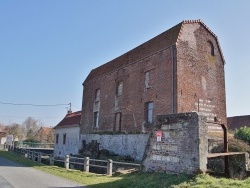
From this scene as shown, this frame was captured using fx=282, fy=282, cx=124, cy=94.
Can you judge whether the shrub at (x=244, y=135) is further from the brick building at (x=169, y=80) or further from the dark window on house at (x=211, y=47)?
the dark window on house at (x=211, y=47)

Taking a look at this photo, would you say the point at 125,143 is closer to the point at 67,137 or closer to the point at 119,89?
the point at 119,89

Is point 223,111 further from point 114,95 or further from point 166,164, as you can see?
point 166,164

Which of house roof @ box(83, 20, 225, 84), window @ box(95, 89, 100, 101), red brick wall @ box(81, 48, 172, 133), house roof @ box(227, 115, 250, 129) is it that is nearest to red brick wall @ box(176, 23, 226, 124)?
house roof @ box(83, 20, 225, 84)

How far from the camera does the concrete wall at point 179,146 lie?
942cm

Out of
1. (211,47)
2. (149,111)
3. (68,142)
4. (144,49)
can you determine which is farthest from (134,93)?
(68,142)

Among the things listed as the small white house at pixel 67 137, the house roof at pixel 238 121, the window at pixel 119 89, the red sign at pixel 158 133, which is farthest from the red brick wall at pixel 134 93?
the house roof at pixel 238 121

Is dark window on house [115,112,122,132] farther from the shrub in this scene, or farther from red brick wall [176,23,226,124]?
the shrub

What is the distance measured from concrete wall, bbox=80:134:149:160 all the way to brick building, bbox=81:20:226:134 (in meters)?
0.63

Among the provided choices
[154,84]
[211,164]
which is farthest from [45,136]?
[211,164]

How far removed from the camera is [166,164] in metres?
10.5

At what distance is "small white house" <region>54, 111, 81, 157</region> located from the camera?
3369 cm

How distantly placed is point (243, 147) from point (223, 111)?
7191mm

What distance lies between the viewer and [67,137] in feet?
119

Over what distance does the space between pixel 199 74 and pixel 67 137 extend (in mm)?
20875
